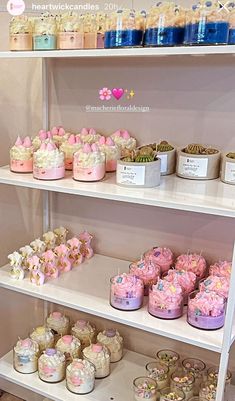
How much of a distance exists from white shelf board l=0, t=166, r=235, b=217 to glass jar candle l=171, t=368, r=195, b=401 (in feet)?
2.42

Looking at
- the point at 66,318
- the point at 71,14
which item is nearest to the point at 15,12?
the point at 71,14

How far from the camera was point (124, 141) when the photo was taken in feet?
6.01

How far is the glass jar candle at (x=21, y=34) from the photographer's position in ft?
5.37

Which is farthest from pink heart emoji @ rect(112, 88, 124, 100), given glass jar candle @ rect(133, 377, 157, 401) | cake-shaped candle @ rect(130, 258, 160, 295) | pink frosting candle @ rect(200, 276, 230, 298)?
glass jar candle @ rect(133, 377, 157, 401)

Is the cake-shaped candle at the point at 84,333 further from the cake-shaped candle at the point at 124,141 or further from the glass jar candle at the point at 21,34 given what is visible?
the glass jar candle at the point at 21,34

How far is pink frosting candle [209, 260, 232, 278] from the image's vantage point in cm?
169

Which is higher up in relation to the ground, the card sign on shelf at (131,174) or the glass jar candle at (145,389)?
the card sign on shelf at (131,174)

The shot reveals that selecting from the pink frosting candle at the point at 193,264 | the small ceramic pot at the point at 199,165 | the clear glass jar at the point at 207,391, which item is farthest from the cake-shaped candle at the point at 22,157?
the clear glass jar at the point at 207,391

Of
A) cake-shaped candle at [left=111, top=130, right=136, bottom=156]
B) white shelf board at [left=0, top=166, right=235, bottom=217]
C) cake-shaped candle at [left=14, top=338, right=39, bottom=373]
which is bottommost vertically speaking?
cake-shaped candle at [left=14, top=338, right=39, bottom=373]

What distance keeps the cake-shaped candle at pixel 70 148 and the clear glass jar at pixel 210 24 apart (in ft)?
2.09

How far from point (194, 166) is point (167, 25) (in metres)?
0.47

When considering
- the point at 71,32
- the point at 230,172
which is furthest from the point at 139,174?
the point at 71,32

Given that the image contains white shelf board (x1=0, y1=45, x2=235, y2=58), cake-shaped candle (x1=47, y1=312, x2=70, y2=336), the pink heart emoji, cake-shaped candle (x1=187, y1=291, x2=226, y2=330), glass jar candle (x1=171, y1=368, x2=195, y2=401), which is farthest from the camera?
cake-shaped candle (x1=47, y1=312, x2=70, y2=336)

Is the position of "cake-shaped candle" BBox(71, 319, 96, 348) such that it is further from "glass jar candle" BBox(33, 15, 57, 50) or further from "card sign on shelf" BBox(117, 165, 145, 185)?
"glass jar candle" BBox(33, 15, 57, 50)
